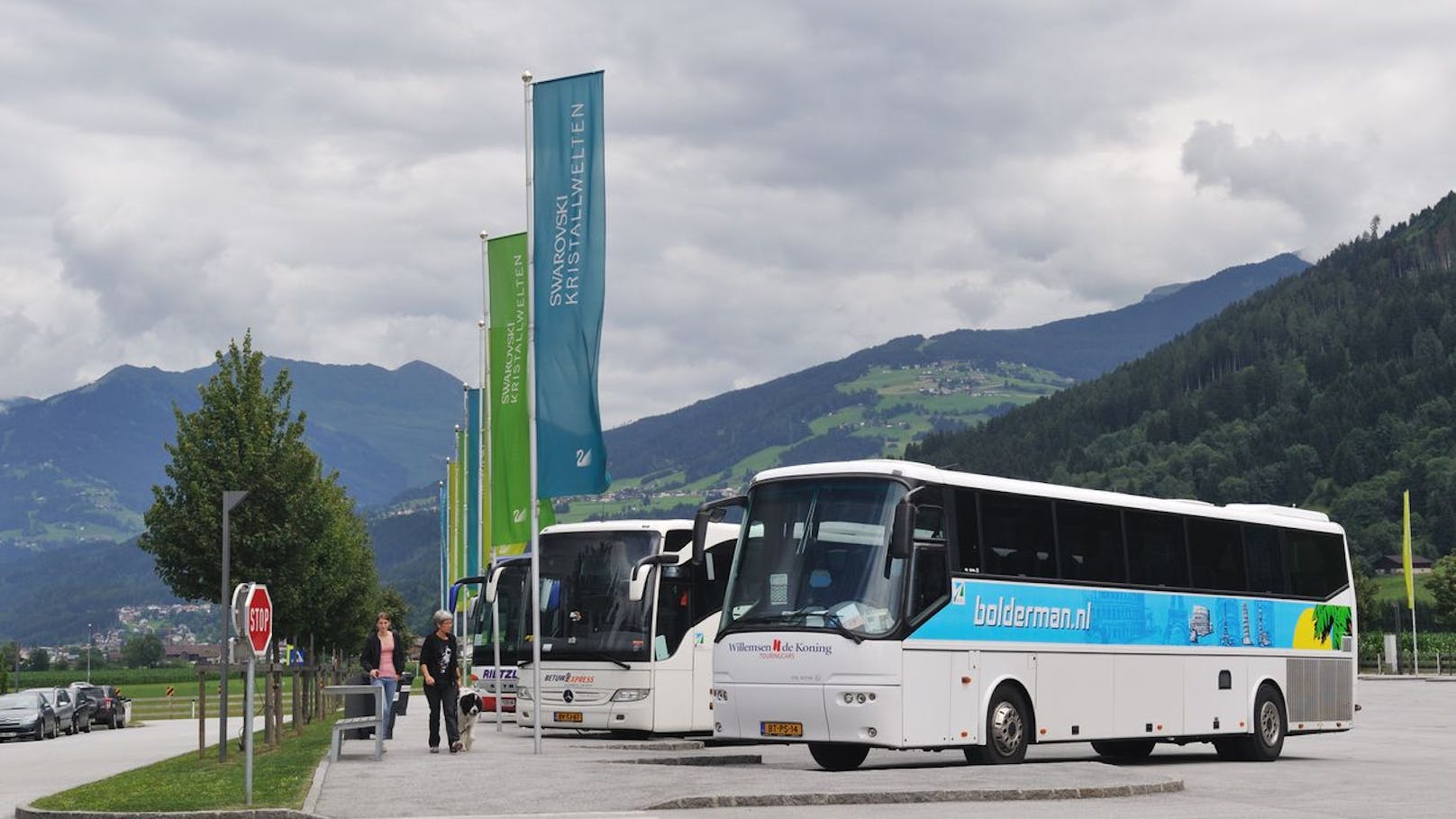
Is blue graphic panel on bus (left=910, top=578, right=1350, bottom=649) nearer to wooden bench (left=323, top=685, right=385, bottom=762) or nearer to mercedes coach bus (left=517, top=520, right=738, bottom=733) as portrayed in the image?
wooden bench (left=323, top=685, right=385, bottom=762)

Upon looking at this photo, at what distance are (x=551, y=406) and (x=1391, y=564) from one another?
148373 millimetres

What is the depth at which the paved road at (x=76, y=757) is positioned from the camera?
82.3 ft

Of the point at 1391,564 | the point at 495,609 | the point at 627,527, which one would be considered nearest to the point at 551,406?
the point at 627,527

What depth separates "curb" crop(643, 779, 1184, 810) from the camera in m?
15.9

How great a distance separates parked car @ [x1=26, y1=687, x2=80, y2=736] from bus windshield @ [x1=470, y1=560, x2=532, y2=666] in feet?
78.6

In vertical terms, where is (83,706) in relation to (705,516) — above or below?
below

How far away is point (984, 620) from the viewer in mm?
20594

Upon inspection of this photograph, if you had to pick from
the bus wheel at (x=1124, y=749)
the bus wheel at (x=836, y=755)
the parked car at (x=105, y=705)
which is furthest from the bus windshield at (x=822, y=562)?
the parked car at (x=105, y=705)

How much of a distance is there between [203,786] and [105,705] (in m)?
41.9

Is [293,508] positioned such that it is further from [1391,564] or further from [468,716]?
[1391,564]

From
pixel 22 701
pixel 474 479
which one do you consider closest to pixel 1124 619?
pixel 474 479

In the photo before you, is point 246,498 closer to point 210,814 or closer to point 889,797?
point 210,814

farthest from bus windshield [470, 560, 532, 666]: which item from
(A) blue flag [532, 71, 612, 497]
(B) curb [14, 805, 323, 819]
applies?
(B) curb [14, 805, 323, 819]

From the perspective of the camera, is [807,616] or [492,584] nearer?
[807,616]
